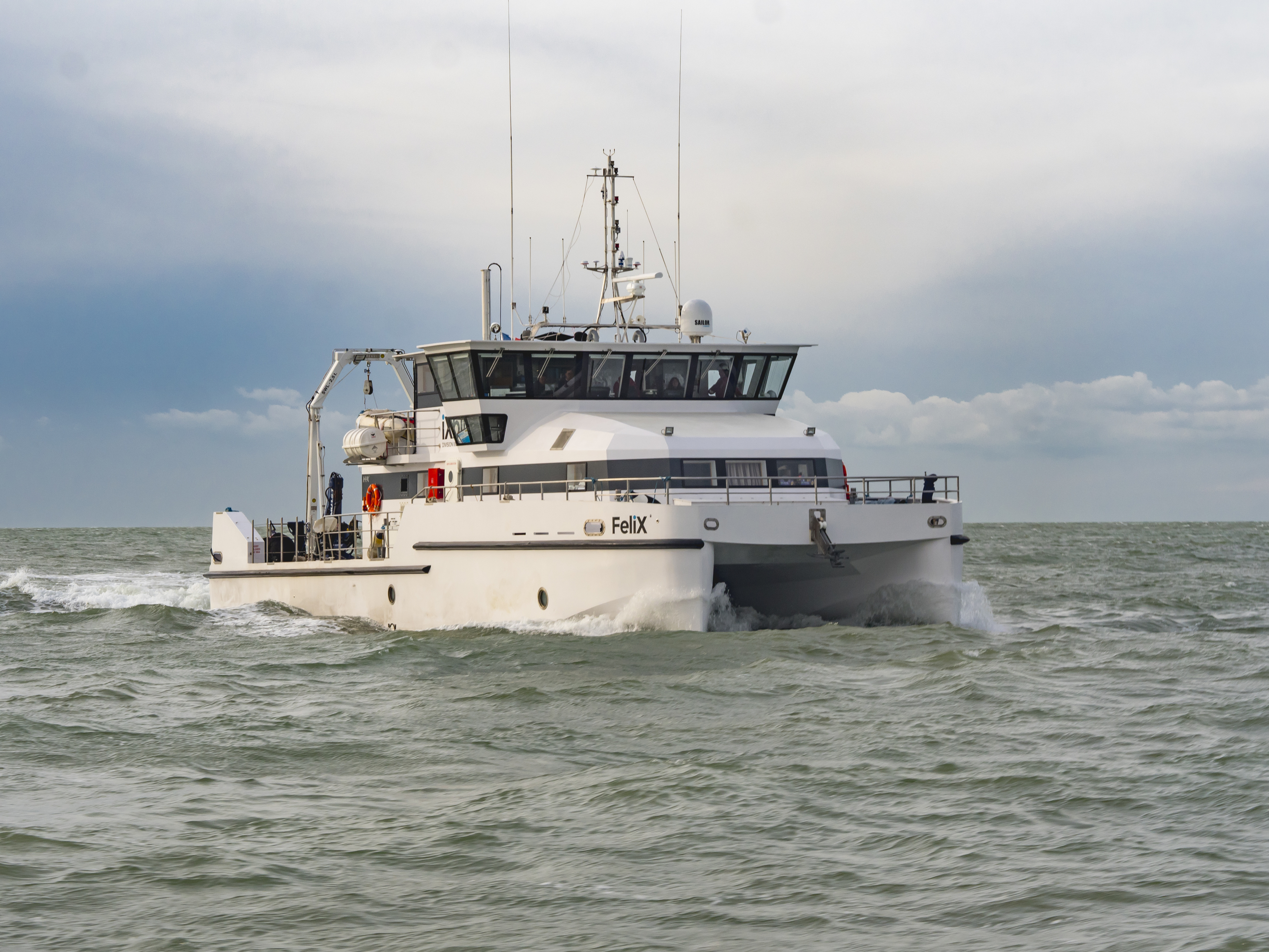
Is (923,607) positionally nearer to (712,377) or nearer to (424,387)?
(712,377)

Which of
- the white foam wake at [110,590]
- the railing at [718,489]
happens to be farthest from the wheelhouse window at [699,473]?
the white foam wake at [110,590]

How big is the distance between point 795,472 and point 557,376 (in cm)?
399

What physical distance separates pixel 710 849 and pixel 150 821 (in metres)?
3.79

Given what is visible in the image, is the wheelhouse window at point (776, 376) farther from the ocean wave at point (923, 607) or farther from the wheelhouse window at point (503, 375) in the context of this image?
the ocean wave at point (923, 607)

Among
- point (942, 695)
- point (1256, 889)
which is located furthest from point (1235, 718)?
point (1256, 889)

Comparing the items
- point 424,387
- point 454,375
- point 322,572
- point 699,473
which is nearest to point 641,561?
point 699,473

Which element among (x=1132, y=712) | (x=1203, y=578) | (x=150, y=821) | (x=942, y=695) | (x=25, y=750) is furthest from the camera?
(x=1203, y=578)

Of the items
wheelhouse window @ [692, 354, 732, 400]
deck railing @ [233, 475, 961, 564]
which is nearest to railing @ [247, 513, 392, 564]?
deck railing @ [233, 475, 961, 564]

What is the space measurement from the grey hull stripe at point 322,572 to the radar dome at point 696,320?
563 cm

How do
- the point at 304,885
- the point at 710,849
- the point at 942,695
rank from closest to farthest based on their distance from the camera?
the point at 304,885 < the point at 710,849 < the point at 942,695

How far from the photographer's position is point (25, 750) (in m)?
11.5

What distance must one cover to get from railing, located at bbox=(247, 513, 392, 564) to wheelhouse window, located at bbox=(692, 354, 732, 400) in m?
5.33

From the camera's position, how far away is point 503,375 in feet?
66.7

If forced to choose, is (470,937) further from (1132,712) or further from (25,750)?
(1132,712)
